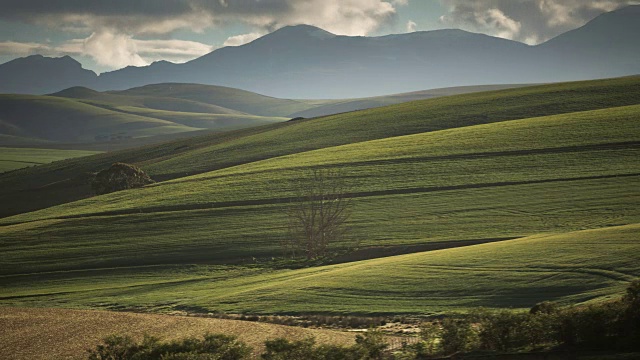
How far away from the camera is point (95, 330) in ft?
109

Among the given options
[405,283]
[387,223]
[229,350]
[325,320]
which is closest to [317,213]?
[387,223]

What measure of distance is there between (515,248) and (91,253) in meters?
35.6

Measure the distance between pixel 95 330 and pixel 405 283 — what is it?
16.6 meters

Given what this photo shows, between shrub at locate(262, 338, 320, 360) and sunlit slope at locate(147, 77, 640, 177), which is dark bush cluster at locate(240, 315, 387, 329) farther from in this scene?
sunlit slope at locate(147, 77, 640, 177)

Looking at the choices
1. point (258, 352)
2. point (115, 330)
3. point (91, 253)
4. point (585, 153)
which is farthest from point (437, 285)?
point (585, 153)

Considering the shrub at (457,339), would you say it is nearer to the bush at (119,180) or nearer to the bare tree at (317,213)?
the bare tree at (317,213)

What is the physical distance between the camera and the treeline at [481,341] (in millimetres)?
23281

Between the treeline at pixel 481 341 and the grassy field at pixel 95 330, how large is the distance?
3420mm

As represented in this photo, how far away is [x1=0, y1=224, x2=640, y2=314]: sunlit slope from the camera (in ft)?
112

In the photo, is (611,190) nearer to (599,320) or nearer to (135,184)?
(599,320)

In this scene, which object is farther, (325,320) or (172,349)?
(325,320)

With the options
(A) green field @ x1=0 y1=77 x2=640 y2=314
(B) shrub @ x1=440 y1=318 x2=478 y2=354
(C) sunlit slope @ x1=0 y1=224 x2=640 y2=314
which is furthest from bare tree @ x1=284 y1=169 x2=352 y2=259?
(B) shrub @ x1=440 y1=318 x2=478 y2=354

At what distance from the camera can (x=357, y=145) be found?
3536 inches

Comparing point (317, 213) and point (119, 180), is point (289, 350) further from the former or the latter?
point (119, 180)
